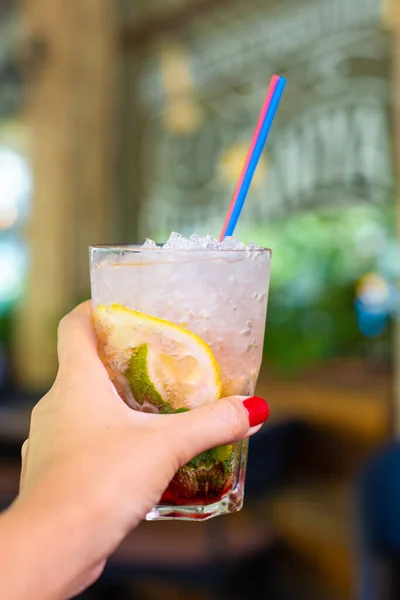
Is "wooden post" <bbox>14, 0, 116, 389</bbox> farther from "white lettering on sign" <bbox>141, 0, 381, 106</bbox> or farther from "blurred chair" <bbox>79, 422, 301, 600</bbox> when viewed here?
"blurred chair" <bbox>79, 422, 301, 600</bbox>

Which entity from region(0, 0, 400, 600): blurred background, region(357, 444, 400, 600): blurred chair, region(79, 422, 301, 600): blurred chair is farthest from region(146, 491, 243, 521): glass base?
region(79, 422, 301, 600): blurred chair

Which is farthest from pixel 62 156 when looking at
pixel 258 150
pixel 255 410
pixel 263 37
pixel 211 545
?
pixel 255 410

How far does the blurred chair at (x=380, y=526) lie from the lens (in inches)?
88.7

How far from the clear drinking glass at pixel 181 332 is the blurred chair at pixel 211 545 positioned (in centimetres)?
222

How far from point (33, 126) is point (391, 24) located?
8.80 feet

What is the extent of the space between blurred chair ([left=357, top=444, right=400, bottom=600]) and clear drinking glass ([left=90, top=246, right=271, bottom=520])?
1.43 metres

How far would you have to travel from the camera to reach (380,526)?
92.4 inches

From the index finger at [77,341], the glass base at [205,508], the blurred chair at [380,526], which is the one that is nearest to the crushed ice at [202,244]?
the index finger at [77,341]

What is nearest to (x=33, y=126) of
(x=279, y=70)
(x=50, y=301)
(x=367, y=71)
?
(x=50, y=301)

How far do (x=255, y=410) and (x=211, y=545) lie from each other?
2.39m

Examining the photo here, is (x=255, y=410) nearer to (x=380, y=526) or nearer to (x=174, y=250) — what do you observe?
(x=174, y=250)

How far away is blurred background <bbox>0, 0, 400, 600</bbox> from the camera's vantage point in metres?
3.58

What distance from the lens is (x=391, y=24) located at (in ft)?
11.1

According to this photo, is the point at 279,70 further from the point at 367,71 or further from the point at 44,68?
the point at 44,68
